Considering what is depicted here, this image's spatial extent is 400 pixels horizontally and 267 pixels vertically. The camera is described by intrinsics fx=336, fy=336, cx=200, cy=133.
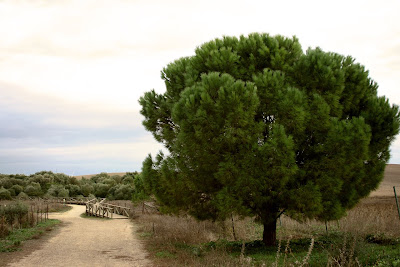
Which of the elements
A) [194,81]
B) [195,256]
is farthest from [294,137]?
[195,256]

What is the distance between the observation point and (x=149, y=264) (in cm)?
1151

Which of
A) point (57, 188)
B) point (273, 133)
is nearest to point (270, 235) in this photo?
point (273, 133)

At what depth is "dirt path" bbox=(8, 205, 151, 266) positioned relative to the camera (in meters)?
11.9

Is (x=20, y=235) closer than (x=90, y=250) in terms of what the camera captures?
No

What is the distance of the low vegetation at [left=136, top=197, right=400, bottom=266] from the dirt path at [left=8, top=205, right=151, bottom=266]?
0.82 metres

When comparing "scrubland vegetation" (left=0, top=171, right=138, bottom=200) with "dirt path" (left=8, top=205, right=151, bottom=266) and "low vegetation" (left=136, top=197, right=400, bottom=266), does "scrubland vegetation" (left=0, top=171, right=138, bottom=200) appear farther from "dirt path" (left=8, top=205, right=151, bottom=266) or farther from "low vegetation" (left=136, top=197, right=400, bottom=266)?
"low vegetation" (left=136, top=197, right=400, bottom=266)

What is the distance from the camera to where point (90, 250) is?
570 inches

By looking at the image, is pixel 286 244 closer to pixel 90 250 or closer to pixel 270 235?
pixel 270 235

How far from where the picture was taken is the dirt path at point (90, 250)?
11945mm

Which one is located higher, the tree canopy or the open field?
the tree canopy

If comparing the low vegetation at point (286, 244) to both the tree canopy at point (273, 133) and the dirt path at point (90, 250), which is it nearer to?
the dirt path at point (90, 250)

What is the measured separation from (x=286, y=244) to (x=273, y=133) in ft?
16.0

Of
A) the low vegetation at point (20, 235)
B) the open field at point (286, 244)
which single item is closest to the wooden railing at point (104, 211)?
the low vegetation at point (20, 235)

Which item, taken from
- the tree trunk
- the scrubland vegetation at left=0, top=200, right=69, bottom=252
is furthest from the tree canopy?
the scrubland vegetation at left=0, top=200, right=69, bottom=252
